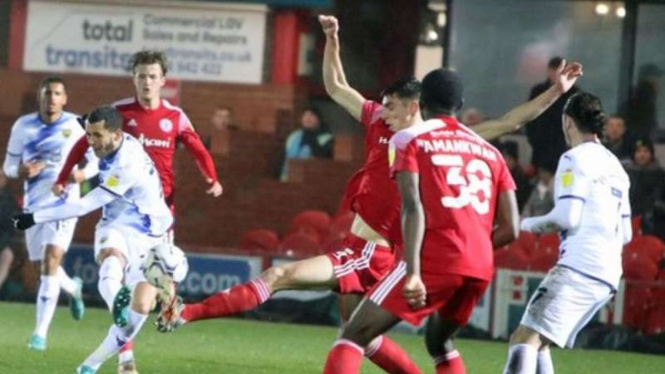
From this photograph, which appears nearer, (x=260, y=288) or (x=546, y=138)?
(x=260, y=288)

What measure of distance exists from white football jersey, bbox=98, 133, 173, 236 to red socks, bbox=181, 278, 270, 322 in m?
1.69

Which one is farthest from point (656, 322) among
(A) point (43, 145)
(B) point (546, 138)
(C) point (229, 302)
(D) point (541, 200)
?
(C) point (229, 302)

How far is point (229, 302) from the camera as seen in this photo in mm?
12516

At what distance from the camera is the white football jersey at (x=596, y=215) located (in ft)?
40.0

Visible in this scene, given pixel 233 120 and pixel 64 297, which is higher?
pixel 233 120

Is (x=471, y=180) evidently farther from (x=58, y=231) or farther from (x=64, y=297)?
(x=64, y=297)

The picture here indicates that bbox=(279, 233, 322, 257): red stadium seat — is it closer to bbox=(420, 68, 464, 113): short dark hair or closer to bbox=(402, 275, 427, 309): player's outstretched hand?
bbox=(420, 68, 464, 113): short dark hair

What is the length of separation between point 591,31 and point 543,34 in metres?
0.54

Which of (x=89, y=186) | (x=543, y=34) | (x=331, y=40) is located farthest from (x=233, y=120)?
(x=331, y=40)

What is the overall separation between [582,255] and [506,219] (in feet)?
4.07

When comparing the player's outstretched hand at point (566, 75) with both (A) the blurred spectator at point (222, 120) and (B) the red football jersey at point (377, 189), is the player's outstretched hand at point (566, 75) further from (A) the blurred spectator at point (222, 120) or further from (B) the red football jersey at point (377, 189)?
(A) the blurred spectator at point (222, 120)

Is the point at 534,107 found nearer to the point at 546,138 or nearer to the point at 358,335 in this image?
the point at 358,335

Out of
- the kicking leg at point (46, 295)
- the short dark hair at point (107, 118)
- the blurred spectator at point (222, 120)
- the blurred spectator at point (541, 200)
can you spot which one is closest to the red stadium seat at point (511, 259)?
the blurred spectator at point (541, 200)

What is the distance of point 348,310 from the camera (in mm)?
13430
